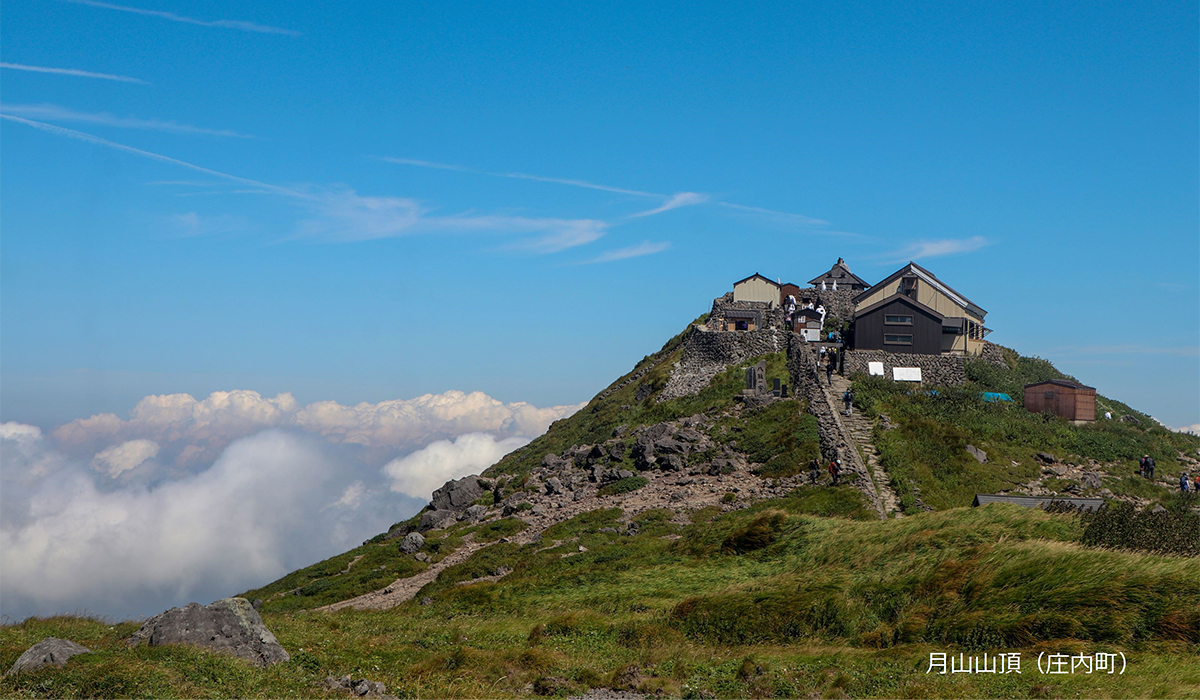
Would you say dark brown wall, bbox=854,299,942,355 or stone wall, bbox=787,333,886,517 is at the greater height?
dark brown wall, bbox=854,299,942,355

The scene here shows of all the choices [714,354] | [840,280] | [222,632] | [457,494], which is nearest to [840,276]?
[840,280]

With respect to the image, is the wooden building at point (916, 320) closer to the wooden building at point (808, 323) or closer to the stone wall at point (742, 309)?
the wooden building at point (808, 323)

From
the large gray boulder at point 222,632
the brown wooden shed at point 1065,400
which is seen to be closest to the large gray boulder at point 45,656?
the large gray boulder at point 222,632

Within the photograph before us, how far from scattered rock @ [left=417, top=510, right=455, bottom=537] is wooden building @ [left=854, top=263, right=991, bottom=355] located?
120ft

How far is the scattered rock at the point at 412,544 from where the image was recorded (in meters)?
44.2

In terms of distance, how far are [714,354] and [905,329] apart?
55.2 ft

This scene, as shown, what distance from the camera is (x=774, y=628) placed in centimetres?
2308

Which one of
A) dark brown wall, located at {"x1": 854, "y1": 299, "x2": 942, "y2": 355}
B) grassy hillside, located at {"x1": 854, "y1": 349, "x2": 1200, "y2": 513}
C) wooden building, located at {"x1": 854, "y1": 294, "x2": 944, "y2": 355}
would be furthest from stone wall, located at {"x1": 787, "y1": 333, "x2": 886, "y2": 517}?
wooden building, located at {"x1": 854, "y1": 294, "x2": 944, "y2": 355}

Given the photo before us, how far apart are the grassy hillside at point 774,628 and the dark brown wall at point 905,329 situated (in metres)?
37.9

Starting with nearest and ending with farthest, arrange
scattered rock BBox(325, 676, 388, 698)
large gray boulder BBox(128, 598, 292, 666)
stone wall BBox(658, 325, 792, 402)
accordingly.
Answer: scattered rock BBox(325, 676, 388, 698) → large gray boulder BBox(128, 598, 292, 666) → stone wall BBox(658, 325, 792, 402)

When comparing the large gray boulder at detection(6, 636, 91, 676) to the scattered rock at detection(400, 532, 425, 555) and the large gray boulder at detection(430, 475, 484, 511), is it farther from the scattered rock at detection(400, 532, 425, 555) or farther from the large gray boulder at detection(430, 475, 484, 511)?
the large gray boulder at detection(430, 475, 484, 511)

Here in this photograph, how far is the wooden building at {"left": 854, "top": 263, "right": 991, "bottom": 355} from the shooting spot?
66.9 m

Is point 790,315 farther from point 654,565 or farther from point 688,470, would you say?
point 654,565

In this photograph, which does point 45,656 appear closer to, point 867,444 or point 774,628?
point 774,628
